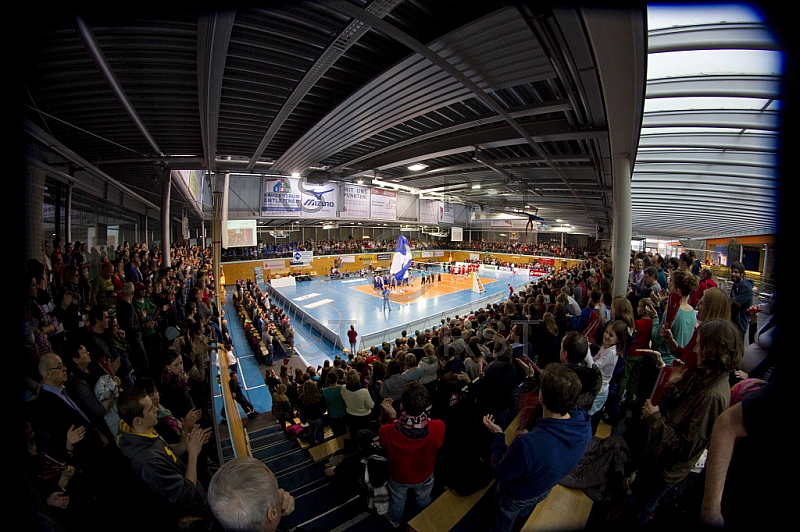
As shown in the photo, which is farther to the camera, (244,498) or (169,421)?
(169,421)

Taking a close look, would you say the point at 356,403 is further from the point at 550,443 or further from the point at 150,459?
the point at 550,443

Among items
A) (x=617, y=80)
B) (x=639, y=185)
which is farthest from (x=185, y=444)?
(x=639, y=185)

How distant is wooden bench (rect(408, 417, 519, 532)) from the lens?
6.53 ft

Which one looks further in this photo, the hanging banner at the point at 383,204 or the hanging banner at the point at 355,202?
the hanging banner at the point at 383,204

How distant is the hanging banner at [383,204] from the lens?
86.0 ft

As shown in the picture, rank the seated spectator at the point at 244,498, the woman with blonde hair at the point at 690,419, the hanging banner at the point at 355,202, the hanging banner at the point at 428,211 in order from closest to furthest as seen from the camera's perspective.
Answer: the seated spectator at the point at 244,498, the woman with blonde hair at the point at 690,419, the hanging banner at the point at 355,202, the hanging banner at the point at 428,211

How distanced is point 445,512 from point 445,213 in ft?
113

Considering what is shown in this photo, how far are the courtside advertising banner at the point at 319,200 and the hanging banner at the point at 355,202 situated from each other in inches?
28.2

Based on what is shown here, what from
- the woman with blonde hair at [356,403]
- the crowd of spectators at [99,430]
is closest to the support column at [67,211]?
the crowd of spectators at [99,430]

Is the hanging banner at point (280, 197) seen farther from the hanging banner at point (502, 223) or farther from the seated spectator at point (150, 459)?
the hanging banner at point (502, 223)

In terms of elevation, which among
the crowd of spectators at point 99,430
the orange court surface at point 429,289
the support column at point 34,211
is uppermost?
the support column at point 34,211

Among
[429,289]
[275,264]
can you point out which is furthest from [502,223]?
[275,264]

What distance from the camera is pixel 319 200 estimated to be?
23.5 m

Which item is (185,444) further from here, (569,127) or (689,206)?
(689,206)
